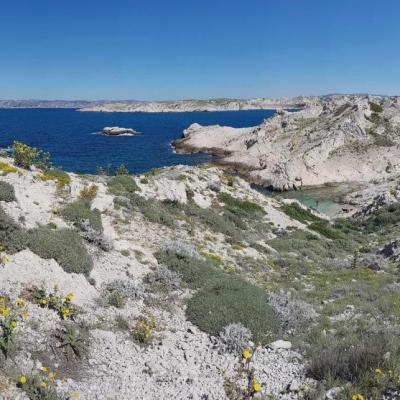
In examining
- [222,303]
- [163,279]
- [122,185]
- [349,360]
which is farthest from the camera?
[122,185]

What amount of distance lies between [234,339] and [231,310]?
127cm

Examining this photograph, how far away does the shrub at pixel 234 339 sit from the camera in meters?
10.5

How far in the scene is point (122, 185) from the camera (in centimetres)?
2309

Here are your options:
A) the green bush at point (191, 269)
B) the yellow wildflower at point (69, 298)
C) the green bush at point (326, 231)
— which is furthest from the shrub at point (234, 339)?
the green bush at point (326, 231)

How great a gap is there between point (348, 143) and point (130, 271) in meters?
67.2

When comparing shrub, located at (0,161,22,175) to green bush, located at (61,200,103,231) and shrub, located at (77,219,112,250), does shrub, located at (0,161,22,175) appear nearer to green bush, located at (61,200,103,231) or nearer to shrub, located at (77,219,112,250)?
green bush, located at (61,200,103,231)

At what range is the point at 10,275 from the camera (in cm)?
1086

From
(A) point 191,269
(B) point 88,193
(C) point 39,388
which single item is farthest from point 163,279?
(B) point 88,193

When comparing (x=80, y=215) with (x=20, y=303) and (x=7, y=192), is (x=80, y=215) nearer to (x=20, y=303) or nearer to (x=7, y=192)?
(x=7, y=192)

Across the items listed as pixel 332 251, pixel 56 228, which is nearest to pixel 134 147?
pixel 332 251

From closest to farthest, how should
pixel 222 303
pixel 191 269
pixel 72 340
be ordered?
1. pixel 72 340
2. pixel 222 303
3. pixel 191 269

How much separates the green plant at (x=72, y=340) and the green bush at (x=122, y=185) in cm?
1242

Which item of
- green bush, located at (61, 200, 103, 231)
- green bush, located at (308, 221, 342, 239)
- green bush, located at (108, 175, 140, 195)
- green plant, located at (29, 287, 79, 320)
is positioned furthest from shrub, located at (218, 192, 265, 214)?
green plant, located at (29, 287, 79, 320)

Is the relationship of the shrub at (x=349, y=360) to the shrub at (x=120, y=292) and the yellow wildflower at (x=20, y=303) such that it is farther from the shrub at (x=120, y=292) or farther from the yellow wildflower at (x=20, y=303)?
the yellow wildflower at (x=20, y=303)
